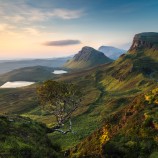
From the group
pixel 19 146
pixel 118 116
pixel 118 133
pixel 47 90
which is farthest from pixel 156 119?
pixel 47 90

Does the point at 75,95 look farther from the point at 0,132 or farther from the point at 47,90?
the point at 0,132

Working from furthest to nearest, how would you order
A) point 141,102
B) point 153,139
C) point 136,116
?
point 141,102
point 136,116
point 153,139

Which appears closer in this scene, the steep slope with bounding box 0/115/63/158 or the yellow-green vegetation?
the steep slope with bounding box 0/115/63/158

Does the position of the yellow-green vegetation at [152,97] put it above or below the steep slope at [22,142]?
above

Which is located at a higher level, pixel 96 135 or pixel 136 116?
pixel 136 116

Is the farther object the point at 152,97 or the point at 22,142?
the point at 152,97

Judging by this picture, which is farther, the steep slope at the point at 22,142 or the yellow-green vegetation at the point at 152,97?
the yellow-green vegetation at the point at 152,97

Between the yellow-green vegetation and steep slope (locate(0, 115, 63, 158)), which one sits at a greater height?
the yellow-green vegetation

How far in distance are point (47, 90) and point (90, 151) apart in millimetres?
51302

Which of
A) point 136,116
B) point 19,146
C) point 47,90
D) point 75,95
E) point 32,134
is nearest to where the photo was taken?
point 19,146

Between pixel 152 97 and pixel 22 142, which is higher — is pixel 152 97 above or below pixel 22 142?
above

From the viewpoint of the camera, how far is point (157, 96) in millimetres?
34000

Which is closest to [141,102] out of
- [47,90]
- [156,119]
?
[156,119]

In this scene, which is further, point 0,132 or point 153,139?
point 0,132
